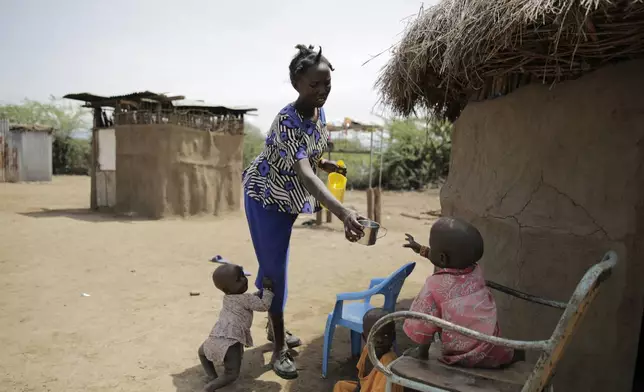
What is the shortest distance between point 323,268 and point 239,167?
6539mm

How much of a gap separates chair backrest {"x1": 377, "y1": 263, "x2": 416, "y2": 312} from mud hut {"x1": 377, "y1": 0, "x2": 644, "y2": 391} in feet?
1.77

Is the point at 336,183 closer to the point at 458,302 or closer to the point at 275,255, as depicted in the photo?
the point at 275,255

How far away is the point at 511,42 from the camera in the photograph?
2.38m

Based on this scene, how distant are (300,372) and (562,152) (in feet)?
6.74

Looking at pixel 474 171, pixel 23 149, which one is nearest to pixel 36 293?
pixel 474 171

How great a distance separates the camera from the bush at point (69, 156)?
82.3ft

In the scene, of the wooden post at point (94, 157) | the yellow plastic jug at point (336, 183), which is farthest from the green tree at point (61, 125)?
the yellow plastic jug at point (336, 183)

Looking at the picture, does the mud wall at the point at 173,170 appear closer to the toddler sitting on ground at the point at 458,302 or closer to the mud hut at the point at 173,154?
the mud hut at the point at 173,154

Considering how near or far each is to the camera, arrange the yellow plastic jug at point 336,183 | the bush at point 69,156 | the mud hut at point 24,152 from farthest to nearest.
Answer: the bush at point 69,156 → the mud hut at point 24,152 → the yellow plastic jug at point 336,183

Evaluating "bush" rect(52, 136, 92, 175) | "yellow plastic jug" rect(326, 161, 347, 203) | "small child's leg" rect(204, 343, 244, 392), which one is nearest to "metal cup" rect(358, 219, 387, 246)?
"small child's leg" rect(204, 343, 244, 392)

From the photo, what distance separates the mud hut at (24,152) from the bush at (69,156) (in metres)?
4.87

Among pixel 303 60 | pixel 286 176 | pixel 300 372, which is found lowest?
pixel 300 372

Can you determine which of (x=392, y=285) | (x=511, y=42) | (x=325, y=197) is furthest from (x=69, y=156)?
(x=511, y=42)

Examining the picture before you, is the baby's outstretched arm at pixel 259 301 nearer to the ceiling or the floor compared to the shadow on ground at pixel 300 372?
nearer to the ceiling
